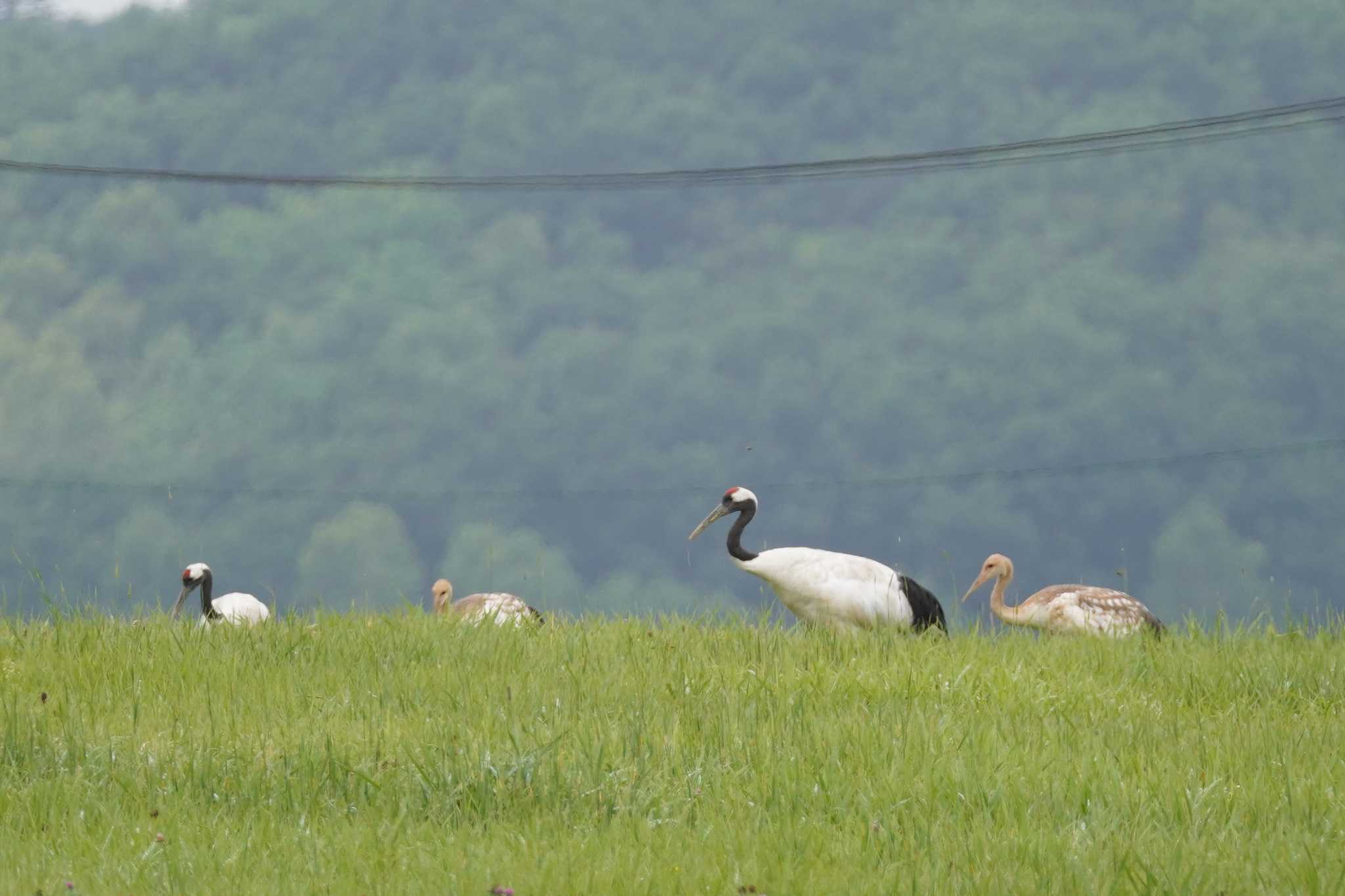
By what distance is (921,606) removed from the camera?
10500 mm

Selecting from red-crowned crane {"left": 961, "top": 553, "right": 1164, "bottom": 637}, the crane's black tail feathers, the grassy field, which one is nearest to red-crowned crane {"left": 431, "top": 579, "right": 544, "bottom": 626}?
the grassy field

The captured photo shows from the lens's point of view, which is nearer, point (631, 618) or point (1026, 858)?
point (1026, 858)

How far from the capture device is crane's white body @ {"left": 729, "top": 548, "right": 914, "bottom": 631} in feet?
34.3

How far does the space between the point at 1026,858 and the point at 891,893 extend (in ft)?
1.85

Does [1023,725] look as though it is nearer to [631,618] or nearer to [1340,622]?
[631,618]

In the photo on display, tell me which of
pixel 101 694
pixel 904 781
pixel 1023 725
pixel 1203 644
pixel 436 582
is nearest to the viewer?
pixel 904 781

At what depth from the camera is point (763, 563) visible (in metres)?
11.1

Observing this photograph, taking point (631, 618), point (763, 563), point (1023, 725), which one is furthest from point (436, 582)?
point (1023, 725)

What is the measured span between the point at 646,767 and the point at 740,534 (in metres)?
7.08

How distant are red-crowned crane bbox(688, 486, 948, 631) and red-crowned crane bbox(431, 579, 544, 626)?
195 cm

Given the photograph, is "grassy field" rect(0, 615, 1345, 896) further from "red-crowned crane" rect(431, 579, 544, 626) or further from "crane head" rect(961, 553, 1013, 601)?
"crane head" rect(961, 553, 1013, 601)

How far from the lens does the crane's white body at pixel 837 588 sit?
10.5m

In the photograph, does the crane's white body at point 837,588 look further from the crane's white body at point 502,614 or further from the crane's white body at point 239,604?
the crane's white body at point 239,604

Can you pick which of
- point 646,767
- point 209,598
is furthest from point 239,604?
point 646,767
